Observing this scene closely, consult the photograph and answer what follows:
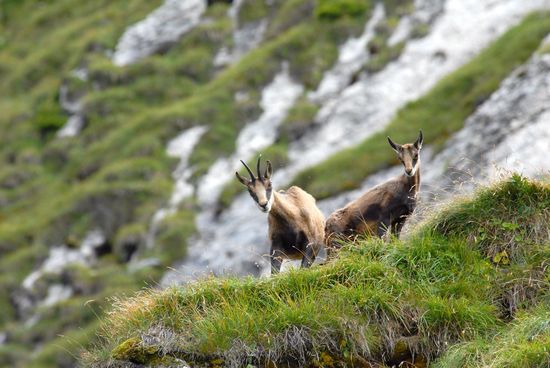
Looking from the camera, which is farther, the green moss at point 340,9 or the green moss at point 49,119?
the green moss at point 49,119

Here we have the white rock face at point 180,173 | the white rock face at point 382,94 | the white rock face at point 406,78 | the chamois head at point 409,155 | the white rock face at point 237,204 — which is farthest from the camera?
the white rock face at point 180,173

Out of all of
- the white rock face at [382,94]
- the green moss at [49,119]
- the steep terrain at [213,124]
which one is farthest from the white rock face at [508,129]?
the green moss at [49,119]

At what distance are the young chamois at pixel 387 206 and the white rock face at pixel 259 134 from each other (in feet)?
102

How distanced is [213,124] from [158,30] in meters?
14.7

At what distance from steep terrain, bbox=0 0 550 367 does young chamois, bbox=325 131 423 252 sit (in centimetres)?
1953

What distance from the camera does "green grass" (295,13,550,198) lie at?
45562mm

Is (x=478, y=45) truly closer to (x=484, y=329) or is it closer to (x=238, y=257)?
(x=238, y=257)

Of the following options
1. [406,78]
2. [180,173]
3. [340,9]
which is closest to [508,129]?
[406,78]

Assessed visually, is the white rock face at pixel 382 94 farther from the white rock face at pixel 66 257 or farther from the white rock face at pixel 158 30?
the white rock face at pixel 158 30

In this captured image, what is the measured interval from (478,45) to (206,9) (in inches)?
955

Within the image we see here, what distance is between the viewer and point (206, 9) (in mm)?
68625

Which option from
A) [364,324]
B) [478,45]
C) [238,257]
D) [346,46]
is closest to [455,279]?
[364,324]

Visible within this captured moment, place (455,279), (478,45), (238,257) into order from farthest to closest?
(478,45), (238,257), (455,279)

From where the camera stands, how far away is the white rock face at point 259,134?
51.8 metres
